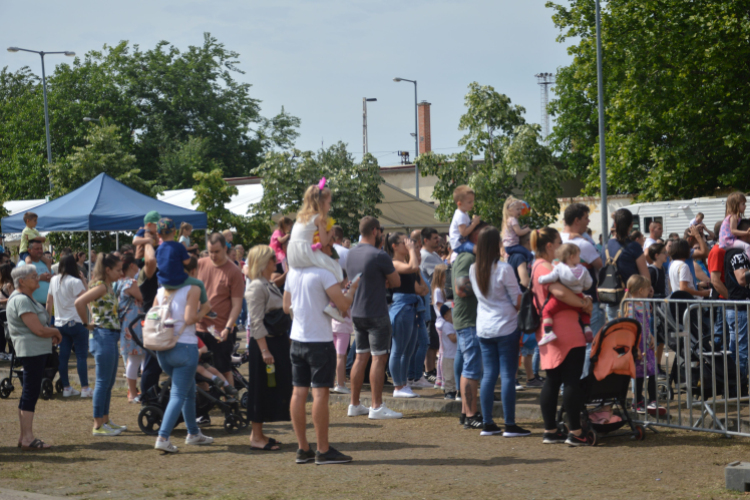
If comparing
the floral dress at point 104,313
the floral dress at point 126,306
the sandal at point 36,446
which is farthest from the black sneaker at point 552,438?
the floral dress at point 126,306

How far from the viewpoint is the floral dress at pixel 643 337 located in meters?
7.10

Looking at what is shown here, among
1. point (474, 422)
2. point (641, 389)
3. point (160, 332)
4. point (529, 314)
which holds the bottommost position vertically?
point (474, 422)

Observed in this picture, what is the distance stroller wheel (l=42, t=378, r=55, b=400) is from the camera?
1001cm

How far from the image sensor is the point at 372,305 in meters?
7.89

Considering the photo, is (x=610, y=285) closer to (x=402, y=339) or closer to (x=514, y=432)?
(x=514, y=432)

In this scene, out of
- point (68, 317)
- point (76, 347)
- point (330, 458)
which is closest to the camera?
point (330, 458)

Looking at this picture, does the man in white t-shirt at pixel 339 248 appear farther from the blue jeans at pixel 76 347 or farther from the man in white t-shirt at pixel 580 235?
the blue jeans at pixel 76 347

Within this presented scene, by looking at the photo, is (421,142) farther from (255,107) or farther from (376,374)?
(376,374)

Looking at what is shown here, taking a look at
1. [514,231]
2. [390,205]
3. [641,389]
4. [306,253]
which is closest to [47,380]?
[306,253]

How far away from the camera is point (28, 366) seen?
7.09 m

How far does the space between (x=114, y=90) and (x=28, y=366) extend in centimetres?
5411

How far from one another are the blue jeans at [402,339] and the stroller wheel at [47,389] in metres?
4.32

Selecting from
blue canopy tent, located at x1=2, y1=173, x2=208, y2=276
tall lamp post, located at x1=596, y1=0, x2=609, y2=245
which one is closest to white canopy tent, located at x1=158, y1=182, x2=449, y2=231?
tall lamp post, located at x1=596, y1=0, x2=609, y2=245

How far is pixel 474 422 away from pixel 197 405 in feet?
8.79
